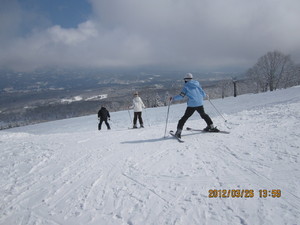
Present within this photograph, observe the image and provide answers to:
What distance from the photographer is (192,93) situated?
5426 millimetres

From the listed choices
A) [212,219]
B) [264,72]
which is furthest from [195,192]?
[264,72]

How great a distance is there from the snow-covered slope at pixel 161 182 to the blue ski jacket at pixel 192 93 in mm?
1241

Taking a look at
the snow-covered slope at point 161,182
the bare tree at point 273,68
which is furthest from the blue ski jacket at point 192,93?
the bare tree at point 273,68

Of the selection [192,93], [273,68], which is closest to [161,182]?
[192,93]

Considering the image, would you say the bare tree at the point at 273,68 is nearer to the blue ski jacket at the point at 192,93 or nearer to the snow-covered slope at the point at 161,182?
the blue ski jacket at the point at 192,93

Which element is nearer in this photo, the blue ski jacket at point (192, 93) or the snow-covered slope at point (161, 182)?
the snow-covered slope at point (161, 182)

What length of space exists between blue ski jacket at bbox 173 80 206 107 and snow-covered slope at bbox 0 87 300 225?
1.24 meters

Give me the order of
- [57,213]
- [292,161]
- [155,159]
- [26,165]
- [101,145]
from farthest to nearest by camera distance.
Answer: [101,145]
[26,165]
[155,159]
[292,161]
[57,213]

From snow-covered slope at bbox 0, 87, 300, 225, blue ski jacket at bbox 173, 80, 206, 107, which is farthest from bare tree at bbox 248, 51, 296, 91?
snow-covered slope at bbox 0, 87, 300, 225

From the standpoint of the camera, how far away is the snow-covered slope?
234 cm

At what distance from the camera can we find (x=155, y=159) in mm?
4133

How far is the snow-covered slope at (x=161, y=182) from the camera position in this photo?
2342 mm

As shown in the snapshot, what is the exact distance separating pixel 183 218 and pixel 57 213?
199 cm

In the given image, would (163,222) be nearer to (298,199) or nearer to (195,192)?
(195,192)
